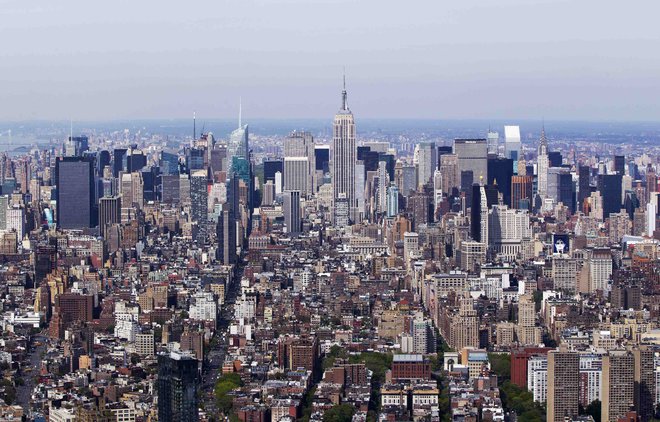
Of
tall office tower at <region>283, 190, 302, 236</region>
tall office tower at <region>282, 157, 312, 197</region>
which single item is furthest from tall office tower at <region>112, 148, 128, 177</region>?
tall office tower at <region>283, 190, 302, 236</region>

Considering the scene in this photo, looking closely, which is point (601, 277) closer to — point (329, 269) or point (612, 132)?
point (329, 269)

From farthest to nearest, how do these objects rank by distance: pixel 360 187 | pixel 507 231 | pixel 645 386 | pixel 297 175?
pixel 297 175 → pixel 360 187 → pixel 507 231 → pixel 645 386

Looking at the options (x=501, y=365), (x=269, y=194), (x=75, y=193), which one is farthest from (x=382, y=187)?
(x=501, y=365)

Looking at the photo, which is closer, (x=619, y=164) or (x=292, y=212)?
(x=292, y=212)

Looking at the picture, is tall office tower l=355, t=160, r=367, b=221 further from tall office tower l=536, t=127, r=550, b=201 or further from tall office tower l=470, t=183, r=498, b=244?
tall office tower l=536, t=127, r=550, b=201

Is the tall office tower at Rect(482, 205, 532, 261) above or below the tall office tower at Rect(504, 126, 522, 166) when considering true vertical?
below

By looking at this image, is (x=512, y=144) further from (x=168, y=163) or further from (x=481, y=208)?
(x=168, y=163)

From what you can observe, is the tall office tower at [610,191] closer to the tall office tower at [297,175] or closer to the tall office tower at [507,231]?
the tall office tower at [507,231]
